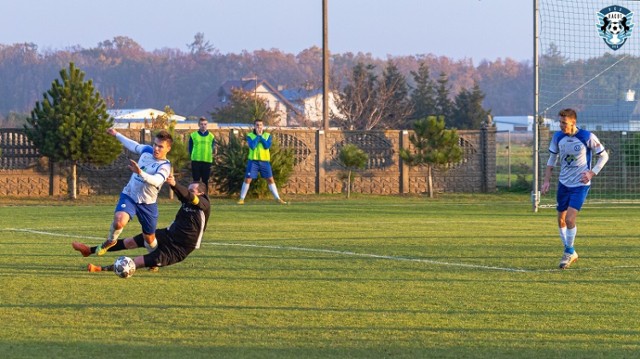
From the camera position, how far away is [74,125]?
29.2 m

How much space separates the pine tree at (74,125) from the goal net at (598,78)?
11.8 metres

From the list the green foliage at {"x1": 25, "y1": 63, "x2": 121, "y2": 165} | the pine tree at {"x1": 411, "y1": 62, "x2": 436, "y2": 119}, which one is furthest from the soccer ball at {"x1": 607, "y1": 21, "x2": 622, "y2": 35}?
the pine tree at {"x1": 411, "y1": 62, "x2": 436, "y2": 119}

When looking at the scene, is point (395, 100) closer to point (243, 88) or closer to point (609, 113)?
point (243, 88)

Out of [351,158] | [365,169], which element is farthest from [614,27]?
[365,169]

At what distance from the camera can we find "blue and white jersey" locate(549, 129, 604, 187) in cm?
1358

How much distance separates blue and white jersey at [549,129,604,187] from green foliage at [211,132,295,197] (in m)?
16.2

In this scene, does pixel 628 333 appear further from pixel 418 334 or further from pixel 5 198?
pixel 5 198

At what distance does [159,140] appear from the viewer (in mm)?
12445

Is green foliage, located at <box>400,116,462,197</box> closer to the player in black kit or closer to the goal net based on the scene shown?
the goal net

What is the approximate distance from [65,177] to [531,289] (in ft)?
74.2

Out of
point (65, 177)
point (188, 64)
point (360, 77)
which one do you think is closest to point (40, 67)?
point (188, 64)

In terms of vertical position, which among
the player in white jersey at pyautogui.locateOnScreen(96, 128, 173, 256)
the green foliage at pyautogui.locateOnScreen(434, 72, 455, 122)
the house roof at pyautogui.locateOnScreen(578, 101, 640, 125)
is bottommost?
the player in white jersey at pyautogui.locateOnScreen(96, 128, 173, 256)

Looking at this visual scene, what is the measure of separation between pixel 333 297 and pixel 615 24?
18.1m

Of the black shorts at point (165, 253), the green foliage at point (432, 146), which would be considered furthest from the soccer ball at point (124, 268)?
the green foliage at point (432, 146)
